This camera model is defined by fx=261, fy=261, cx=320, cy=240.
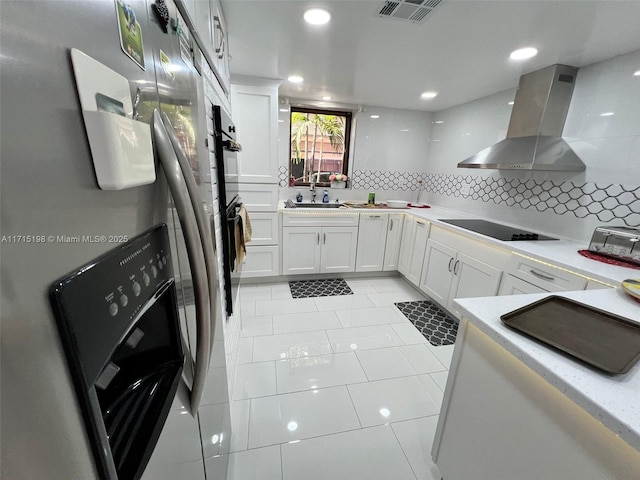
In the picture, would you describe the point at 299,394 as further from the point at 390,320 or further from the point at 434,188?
the point at 434,188

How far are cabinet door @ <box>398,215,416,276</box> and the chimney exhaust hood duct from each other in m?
1.03

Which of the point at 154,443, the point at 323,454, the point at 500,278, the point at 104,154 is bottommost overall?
the point at 323,454

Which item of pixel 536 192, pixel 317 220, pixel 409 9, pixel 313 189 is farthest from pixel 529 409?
pixel 313 189

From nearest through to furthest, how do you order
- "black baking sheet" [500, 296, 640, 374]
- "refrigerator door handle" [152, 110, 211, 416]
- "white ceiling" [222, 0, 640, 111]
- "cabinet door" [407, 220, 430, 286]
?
1. "refrigerator door handle" [152, 110, 211, 416]
2. "black baking sheet" [500, 296, 640, 374]
3. "white ceiling" [222, 0, 640, 111]
4. "cabinet door" [407, 220, 430, 286]

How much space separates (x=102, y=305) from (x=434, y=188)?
12.5ft

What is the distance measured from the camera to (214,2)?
1.29 m

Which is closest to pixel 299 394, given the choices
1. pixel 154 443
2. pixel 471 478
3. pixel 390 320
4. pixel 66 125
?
pixel 471 478

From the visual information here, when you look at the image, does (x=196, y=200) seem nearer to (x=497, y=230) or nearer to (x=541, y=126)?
(x=497, y=230)

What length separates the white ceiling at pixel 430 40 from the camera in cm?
137

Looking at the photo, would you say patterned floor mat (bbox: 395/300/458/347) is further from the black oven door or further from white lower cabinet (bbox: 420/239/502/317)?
the black oven door

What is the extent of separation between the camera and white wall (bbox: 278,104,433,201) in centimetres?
347

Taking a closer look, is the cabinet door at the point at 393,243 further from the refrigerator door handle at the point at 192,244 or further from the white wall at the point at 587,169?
the refrigerator door handle at the point at 192,244

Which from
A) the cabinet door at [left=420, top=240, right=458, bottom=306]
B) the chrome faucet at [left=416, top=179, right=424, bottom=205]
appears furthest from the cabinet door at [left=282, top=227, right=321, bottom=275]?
the chrome faucet at [left=416, top=179, right=424, bottom=205]

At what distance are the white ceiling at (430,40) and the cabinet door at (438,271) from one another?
1.53 m
